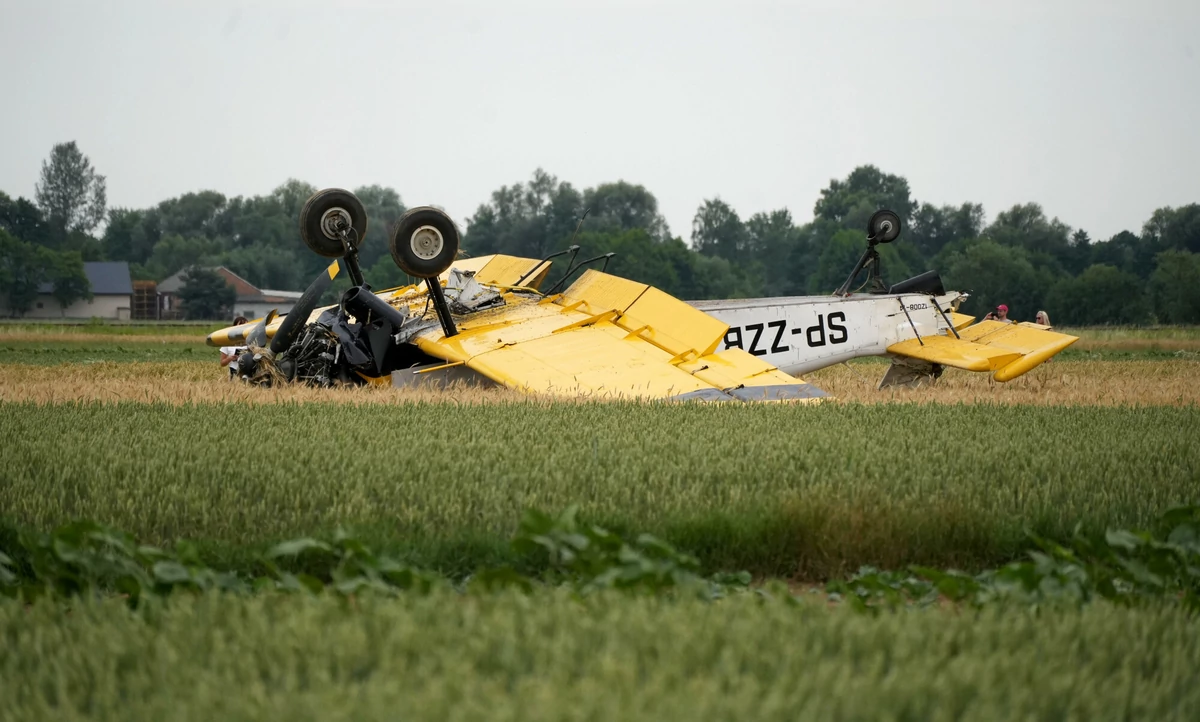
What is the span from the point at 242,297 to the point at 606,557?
9469 cm

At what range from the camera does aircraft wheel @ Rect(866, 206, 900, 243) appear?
64.5ft

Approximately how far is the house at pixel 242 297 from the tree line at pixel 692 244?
142 inches

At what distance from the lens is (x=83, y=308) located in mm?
94375

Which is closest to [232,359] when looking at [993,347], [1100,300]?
[993,347]

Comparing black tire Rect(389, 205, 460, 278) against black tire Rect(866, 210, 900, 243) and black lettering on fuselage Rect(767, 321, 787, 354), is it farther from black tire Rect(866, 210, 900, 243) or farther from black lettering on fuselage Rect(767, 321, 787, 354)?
black tire Rect(866, 210, 900, 243)

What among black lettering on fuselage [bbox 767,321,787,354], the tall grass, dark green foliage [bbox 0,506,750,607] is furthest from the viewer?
black lettering on fuselage [bbox 767,321,787,354]

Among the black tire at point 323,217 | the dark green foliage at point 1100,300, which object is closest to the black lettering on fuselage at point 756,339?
the black tire at point 323,217

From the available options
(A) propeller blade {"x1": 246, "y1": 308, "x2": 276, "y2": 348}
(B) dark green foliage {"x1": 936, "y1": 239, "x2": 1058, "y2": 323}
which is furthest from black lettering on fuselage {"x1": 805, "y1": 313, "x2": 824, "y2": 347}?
(B) dark green foliage {"x1": 936, "y1": 239, "x2": 1058, "y2": 323}

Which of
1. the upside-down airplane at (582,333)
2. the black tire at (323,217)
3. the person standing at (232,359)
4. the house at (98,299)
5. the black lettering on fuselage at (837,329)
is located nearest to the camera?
the upside-down airplane at (582,333)

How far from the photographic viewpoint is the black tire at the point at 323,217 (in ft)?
49.6

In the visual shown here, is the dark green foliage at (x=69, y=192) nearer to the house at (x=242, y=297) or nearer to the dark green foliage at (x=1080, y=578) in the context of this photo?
the house at (x=242, y=297)

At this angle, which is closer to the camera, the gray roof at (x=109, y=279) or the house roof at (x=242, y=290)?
the house roof at (x=242, y=290)

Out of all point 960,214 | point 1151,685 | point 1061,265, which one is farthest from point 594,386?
point 960,214

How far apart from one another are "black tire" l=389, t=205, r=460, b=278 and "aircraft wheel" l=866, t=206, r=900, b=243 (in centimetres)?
810
